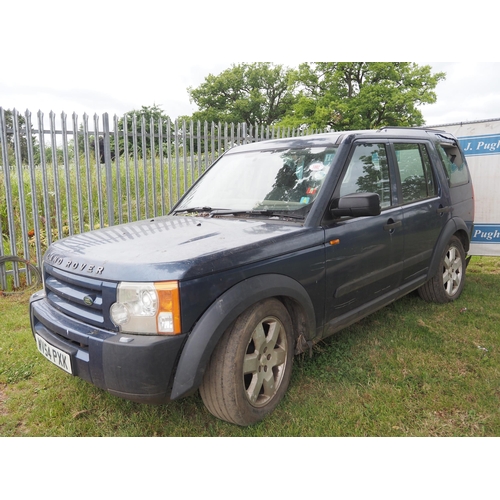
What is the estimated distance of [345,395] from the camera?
116 inches

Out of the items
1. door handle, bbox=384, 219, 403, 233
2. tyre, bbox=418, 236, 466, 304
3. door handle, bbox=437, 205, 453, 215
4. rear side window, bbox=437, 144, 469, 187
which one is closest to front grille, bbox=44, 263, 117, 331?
door handle, bbox=384, 219, 403, 233

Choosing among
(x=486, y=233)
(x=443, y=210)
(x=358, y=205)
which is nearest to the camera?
(x=358, y=205)

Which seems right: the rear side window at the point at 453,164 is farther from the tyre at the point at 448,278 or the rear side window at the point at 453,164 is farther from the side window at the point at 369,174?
the side window at the point at 369,174

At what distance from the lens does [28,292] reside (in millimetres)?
5645

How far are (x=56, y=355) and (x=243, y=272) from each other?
4.11 ft

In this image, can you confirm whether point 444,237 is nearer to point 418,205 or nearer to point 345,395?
point 418,205

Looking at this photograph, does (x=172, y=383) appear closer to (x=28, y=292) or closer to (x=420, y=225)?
(x=420, y=225)

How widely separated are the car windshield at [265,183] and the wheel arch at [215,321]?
74cm

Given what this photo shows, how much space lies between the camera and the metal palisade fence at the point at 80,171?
5766 millimetres

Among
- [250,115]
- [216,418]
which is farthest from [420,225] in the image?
[250,115]

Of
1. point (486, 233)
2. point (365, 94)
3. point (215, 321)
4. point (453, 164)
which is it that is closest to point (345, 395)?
Answer: point (215, 321)

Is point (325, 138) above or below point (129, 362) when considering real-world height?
above

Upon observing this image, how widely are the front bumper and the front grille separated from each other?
0.25ft

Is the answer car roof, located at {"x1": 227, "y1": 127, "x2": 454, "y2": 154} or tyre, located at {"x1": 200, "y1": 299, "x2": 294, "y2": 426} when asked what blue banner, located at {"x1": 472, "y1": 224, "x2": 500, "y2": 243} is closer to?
car roof, located at {"x1": 227, "y1": 127, "x2": 454, "y2": 154}
